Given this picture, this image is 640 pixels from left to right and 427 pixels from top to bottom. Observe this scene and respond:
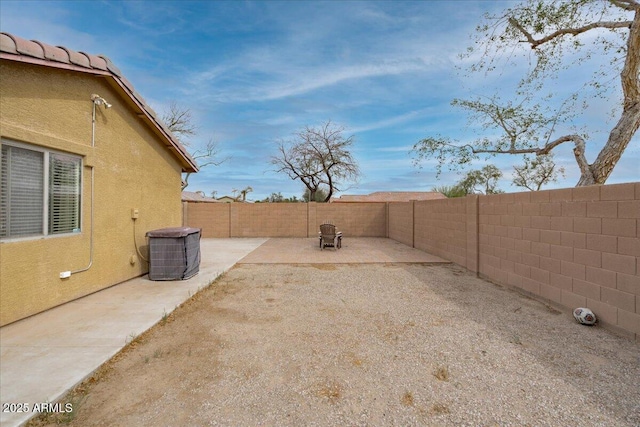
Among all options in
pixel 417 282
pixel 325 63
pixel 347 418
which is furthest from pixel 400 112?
pixel 347 418

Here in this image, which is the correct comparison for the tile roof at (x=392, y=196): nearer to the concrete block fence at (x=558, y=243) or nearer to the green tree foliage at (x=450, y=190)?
the green tree foliage at (x=450, y=190)

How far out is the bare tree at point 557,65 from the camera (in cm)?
795

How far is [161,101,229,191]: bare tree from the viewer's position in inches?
908

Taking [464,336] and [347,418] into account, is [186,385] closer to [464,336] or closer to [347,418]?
[347,418]

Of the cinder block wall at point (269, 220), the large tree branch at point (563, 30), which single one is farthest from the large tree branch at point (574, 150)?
the cinder block wall at point (269, 220)

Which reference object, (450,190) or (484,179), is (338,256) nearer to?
(484,179)

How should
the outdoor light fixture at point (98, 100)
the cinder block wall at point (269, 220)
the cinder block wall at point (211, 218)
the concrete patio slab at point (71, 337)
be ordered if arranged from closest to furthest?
the concrete patio slab at point (71, 337)
the outdoor light fixture at point (98, 100)
the cinder block wall at point (211, 218)
the cinder block wall at point (269, 220)

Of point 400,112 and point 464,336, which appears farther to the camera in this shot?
point 400,112

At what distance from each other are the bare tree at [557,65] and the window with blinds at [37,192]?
12.5 m

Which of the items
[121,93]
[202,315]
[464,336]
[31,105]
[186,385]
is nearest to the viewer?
[186,385]

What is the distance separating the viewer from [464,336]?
356 centimetres

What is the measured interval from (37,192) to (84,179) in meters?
0.85

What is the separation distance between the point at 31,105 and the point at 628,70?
526 inches

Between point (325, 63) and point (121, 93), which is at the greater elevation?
point (325, 63)
